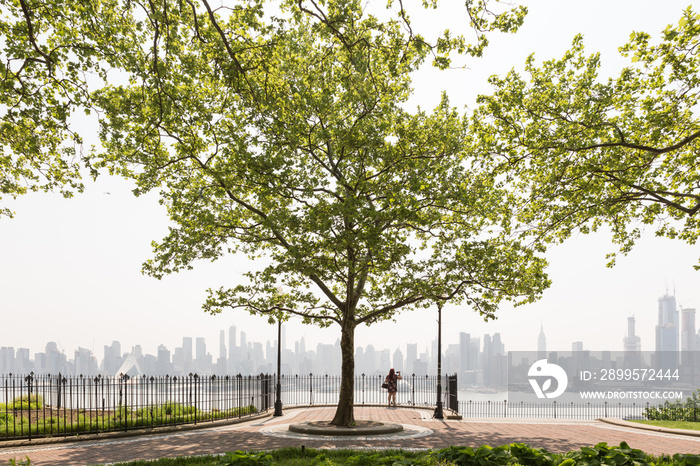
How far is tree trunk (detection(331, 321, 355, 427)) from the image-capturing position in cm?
1683

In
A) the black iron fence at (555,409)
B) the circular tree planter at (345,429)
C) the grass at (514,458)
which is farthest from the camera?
the black iron fence at (555,409)

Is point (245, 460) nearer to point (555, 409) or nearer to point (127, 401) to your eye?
point (127, 401)

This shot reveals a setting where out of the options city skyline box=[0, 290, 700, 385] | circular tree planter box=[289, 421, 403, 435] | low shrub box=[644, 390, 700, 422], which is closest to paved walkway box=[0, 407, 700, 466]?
circular tree planter box=[289, 421, 403, 435]

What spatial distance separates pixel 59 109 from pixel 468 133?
11.7m

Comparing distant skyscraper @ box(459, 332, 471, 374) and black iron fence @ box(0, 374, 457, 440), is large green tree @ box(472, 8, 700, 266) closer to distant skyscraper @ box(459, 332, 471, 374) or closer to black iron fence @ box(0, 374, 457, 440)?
black iron fence @ box(0, 374, 457, 440)

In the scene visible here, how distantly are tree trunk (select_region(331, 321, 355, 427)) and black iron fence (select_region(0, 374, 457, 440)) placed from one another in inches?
185

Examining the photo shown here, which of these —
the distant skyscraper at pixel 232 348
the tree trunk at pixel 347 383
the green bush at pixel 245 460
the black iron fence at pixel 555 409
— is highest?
the green bush at pixel 245 460

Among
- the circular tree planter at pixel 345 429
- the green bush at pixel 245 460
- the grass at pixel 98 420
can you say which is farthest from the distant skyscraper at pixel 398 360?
the green bush at pixel 245 460

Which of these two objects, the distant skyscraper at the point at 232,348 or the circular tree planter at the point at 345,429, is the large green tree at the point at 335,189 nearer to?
the circular tree planter at the point at 345,429

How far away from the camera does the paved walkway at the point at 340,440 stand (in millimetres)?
11984

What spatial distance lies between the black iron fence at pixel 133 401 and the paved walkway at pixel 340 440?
4.01 ft

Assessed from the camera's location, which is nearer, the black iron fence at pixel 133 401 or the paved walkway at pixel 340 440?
the paved walkway at pixel 340 440

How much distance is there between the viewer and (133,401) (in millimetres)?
20688

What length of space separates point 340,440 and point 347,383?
314cm
